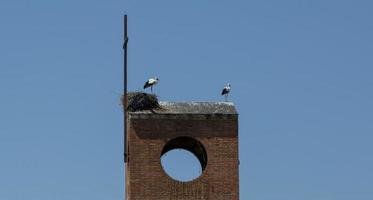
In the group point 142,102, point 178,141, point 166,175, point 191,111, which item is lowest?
point 166,175

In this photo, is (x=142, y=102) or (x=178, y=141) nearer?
(x=142, y=102)

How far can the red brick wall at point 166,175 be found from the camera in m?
37.0

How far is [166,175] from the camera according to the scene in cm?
3716

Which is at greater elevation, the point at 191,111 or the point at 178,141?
the point at 191,111

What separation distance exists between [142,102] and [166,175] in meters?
2.14

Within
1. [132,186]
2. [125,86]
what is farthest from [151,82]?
[132,186]

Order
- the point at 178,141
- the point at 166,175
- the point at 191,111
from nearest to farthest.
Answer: the point at 166,175
the point at 191,111
the point at 178,141

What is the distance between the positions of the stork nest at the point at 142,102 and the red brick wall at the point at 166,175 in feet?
1.61

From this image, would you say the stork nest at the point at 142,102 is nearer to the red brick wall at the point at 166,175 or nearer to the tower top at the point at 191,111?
the tower top at the point at 191,111

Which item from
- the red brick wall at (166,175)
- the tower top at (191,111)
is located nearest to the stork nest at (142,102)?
the tower top at (191,111)

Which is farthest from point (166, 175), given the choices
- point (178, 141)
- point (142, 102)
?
point (142, 102)

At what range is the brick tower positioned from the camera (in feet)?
122

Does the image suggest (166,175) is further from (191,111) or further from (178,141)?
(191,111)

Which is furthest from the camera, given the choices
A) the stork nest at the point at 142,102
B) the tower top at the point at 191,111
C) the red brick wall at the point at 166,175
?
the stork nest at the point at 142,102
